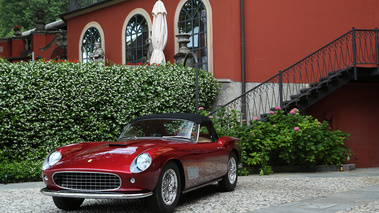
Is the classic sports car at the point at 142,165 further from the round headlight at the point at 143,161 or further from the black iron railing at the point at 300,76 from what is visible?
the black iron railing at the point at 300,76

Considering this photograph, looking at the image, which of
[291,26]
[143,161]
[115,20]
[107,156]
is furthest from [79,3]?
[143,161]

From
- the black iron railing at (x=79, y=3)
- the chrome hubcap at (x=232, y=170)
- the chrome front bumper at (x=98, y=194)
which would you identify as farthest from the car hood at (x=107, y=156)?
the black iron railing at (x=79, y=3)

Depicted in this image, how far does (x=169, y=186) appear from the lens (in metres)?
5.61

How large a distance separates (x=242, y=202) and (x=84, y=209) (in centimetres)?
221

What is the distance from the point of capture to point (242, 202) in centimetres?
636

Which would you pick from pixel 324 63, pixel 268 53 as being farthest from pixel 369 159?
pixel 268 53

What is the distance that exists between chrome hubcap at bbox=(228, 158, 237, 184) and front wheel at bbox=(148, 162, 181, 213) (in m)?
2.03

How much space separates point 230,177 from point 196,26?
312 inches

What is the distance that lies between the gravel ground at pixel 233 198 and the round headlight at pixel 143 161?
0.92m

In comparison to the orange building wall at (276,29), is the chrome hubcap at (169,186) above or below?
below

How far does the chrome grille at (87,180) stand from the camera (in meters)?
5.17

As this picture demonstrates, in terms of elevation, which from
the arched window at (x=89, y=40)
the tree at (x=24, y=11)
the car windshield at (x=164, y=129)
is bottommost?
the car windshield at (x=164, y=129)

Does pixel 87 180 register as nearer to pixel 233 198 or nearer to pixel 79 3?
pixel 233 198

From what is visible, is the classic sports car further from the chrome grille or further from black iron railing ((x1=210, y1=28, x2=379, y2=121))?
black iron railing ((x1=210, y1=28, x2=379, y2=121))
